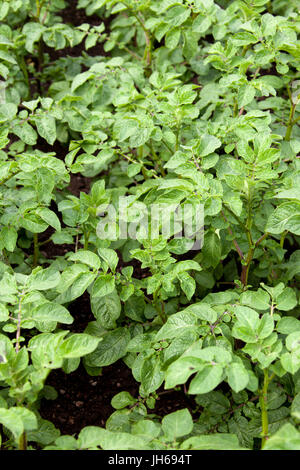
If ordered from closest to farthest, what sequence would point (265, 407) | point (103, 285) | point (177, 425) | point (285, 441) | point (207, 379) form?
point (285, 441)
point (207, 379)
point (177, 425)
point (265, 407)
point (103, 285)

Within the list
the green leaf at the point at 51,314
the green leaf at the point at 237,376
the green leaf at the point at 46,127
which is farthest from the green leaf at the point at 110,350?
the green leaf at the point at 46,127

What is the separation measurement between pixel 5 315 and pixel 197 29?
4.99 ft

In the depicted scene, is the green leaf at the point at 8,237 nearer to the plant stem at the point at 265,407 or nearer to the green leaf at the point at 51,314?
the green leaf at the point at 51,314

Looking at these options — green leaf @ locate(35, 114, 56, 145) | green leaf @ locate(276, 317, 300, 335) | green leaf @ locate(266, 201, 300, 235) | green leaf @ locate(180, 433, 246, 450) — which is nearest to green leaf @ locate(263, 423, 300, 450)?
green leaf @ locate(180, 433, 246, 450)

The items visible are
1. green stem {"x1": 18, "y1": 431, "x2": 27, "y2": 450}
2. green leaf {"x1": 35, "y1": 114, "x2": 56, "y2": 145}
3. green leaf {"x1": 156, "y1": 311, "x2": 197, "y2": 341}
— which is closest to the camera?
green stem {"x1": 18, "y1": 431, "x2": 27, "y2": 450}

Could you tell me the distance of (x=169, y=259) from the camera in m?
1.86

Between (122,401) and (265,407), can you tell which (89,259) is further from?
(265,407)

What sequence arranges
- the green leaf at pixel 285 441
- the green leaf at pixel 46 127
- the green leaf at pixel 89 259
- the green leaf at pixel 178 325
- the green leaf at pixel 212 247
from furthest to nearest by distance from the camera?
1. the green leaf at pixel 46 127
2. the green leaf at pixel 212 247
3. the green leaf at pixel 89 259
4. the green leaf at pixel 178 325
5. the green leaf at pixel 285 441

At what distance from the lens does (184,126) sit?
93.5 inches

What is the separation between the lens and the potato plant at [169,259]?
4.97ft

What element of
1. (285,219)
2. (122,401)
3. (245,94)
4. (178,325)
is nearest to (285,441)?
(178,325)

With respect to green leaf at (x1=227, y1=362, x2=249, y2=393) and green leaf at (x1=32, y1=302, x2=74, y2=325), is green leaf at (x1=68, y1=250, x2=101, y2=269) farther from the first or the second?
green leaf at (x1=227, y1=362, x2=249, y2=393)

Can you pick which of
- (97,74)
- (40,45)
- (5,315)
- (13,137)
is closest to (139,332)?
(5,315)

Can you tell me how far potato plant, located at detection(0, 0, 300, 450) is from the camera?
151 cm
